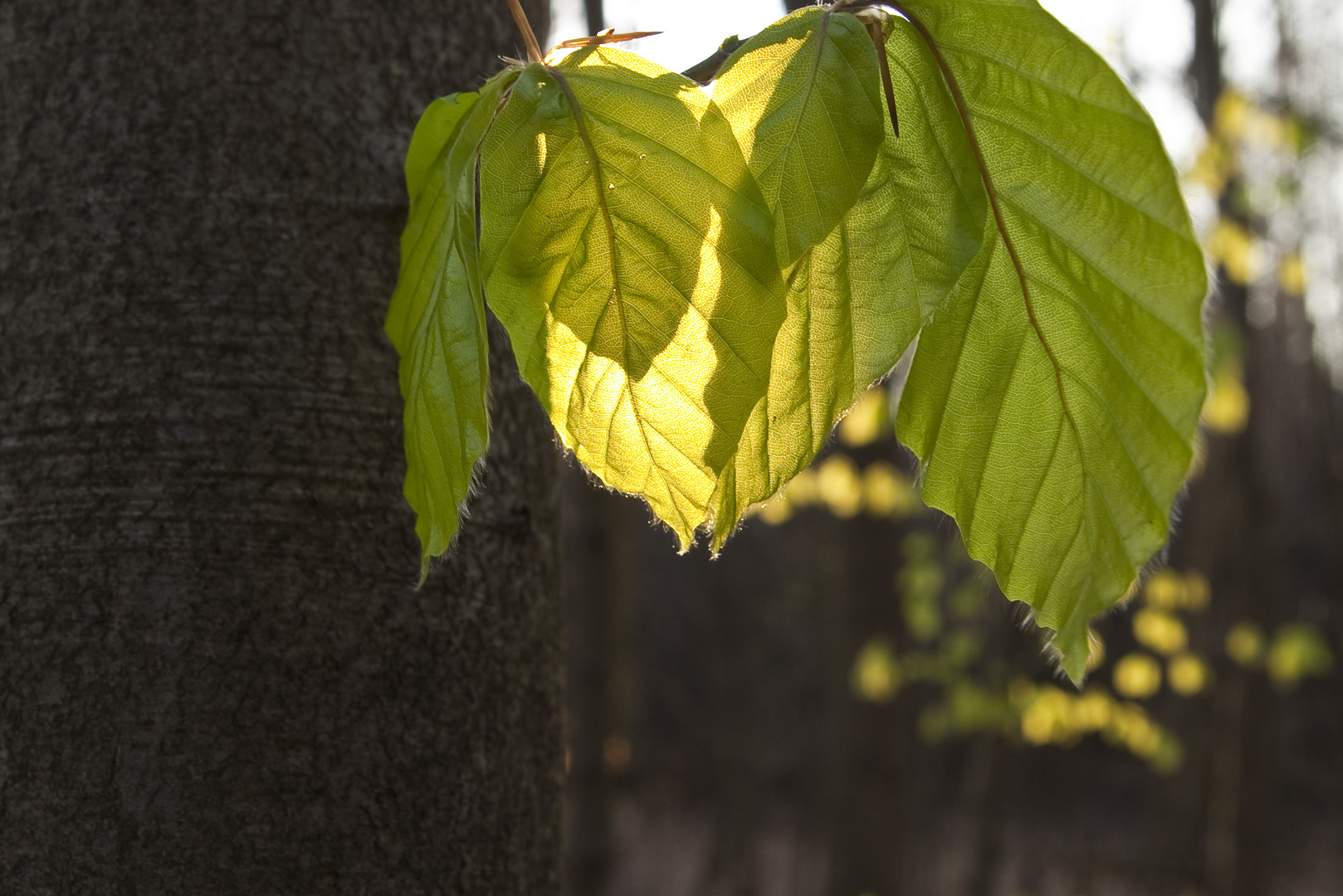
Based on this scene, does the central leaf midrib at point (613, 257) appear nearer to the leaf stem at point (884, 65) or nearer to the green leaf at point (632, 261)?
the green leaf at point (632, 261)

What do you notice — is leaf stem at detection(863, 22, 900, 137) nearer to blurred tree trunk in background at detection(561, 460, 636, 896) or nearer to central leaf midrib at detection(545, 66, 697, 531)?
central leaf midrib at detection(545, 66, 697, 531)

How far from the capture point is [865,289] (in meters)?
0.60

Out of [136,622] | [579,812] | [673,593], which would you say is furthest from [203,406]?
[673,593]

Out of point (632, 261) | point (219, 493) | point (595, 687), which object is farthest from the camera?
point (595, 687)

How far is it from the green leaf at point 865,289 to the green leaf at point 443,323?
0.49 ft

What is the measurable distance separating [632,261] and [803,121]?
122 mm

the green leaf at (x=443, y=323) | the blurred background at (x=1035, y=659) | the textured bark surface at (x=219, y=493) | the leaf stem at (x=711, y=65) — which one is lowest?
the blurred background at (x=1035, y=659)

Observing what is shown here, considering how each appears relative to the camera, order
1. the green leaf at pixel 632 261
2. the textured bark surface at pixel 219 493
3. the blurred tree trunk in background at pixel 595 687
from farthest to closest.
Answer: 1. the blurred tree trunk in background at pixel 595 687
2. the textured bark surface at pixel 219 493
3. the green leaf at pixel 632 261

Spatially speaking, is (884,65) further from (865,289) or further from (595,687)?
(595,687)

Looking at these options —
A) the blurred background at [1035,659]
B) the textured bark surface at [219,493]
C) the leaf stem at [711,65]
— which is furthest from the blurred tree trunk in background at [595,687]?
the leaf stem at [711,65]

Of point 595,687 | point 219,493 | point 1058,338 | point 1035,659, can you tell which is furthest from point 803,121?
point 1035,659

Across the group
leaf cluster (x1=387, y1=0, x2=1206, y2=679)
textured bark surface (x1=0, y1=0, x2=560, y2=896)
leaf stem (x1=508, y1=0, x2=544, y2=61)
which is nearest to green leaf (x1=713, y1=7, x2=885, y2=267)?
leaf cluster (x1=387, y1=0, x2=1206, y2=679)

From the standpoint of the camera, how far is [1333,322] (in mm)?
12750

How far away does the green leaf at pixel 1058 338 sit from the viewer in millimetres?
583
